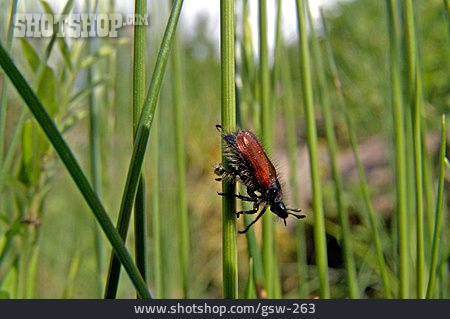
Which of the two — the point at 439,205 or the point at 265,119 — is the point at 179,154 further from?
the point at 439,205

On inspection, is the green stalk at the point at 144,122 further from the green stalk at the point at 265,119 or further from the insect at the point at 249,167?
the green stalk at the point at 265,119

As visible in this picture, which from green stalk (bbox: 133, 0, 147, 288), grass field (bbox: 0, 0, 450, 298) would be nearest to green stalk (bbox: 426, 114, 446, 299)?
grass field (bbox: 0, 0, 450, 298)

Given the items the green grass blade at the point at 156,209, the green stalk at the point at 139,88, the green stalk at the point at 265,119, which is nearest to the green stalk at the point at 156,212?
the green grass blade at the point at 156,209

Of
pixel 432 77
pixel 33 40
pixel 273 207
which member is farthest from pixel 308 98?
pixel 432 77

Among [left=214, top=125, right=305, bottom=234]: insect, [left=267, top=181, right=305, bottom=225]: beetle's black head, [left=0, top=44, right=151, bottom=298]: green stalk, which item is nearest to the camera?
[left=0, top=44, right=151, bottom=298]: green stalk

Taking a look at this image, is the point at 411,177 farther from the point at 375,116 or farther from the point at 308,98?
the point at 375,116

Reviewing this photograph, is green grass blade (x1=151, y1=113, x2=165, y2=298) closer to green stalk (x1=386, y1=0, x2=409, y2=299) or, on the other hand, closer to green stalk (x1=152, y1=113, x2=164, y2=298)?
green stalk (x1=152, y1=113, x2=164, y2=298)
